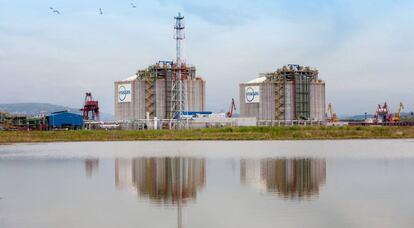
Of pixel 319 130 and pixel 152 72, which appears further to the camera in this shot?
pixel 152 72

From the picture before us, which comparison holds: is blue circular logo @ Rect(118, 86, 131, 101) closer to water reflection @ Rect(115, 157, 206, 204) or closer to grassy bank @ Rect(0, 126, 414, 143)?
grassy bank @ Rect(0, 126, 414, 143)

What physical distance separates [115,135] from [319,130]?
107 feet

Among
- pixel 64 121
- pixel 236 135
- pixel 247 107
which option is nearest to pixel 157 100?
pixel 247 107

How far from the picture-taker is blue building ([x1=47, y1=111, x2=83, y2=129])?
471 ft

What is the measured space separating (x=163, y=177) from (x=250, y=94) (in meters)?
109

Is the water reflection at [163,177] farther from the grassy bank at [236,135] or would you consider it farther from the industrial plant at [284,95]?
the industrial plant at [284,95]

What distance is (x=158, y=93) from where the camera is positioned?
135 m

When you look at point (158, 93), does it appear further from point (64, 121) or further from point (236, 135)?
point (236, 135)

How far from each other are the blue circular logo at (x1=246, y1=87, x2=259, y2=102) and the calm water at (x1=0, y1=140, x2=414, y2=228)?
97.9 metres

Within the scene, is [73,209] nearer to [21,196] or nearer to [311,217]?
[21,196]

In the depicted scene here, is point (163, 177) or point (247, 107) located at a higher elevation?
point (247, 107)

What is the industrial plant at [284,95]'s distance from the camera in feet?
452

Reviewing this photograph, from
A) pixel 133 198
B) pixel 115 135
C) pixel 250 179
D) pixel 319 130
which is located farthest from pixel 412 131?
pixel 133 198

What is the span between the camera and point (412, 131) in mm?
101688
